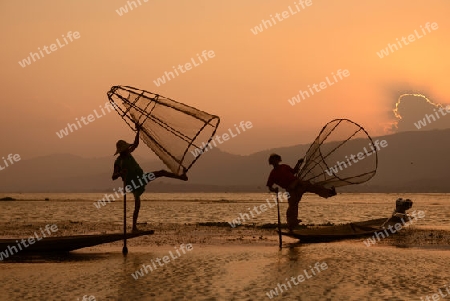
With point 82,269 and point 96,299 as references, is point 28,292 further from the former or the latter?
point 82,269

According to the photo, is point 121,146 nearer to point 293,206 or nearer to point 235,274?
point 235,274

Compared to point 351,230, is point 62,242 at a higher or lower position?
higher

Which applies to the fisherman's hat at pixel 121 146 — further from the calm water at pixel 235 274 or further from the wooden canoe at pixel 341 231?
the wooden canoe at pixel 341 231

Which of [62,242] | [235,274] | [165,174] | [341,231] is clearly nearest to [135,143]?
[165,174]

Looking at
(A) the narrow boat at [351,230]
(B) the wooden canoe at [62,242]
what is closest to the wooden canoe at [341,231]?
(A) the narrow boat at [351,230]

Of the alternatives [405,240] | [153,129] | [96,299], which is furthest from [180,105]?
[405,240]

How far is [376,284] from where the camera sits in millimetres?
13148

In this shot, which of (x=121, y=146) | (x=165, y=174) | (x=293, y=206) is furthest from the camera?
(x=293, y=206)

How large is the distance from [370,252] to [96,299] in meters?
9.48

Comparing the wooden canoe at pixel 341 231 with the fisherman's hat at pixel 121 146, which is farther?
the wooden canoe at pixel 341 231

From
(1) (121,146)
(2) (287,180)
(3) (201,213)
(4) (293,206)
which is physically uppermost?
(1) (121,146)

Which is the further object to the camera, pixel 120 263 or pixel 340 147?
pixel 340 147

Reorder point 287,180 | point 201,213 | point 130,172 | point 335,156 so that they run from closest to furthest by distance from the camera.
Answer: point 130,172, point 287,180, point 335,156, point 201,213

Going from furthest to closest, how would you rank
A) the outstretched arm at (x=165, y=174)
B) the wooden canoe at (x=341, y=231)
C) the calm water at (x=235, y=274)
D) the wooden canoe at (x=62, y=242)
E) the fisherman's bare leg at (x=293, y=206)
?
the wooden canoe at (x=341, y=231), the fisherman's bare leg at (x=293, y=206), the wooden canoe at (x=62, y=242), the outstretched arm at (x=165, y=174), the calm water at (x=235, y=274)
